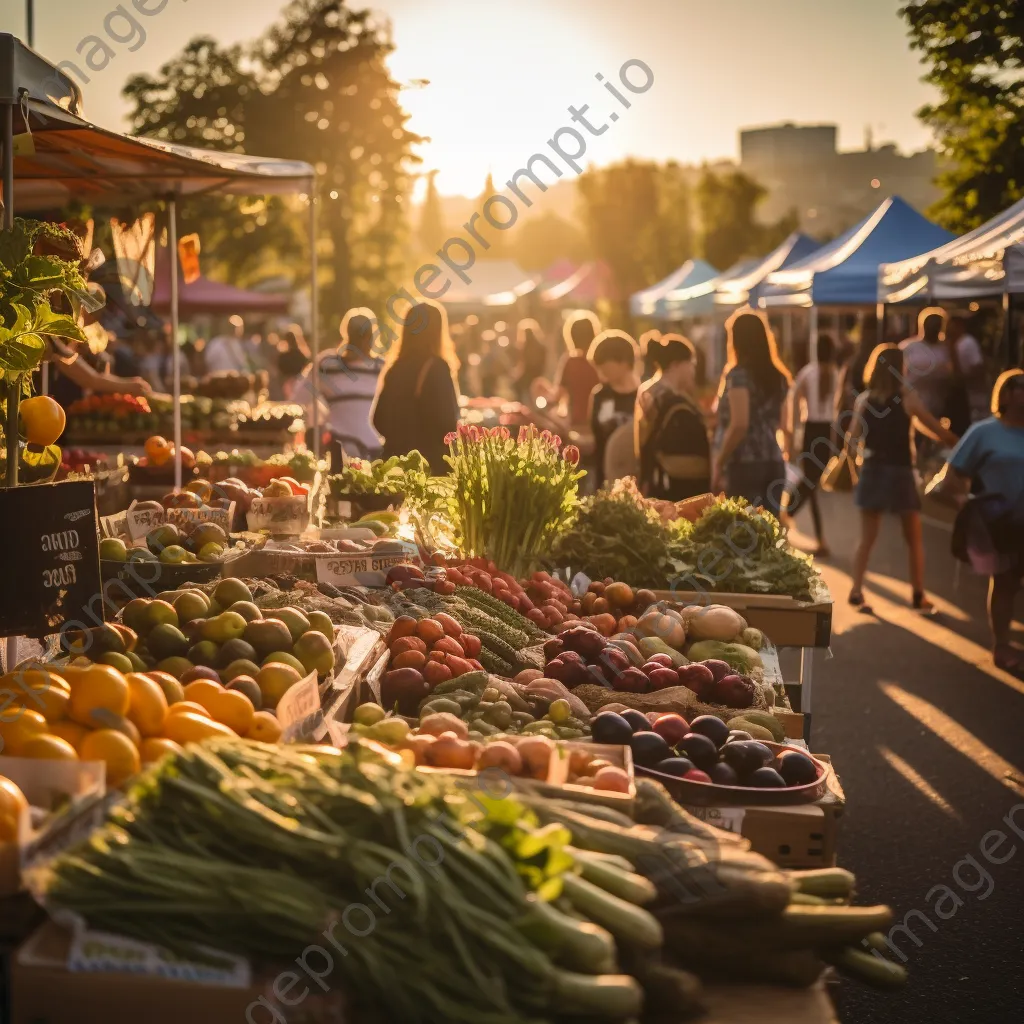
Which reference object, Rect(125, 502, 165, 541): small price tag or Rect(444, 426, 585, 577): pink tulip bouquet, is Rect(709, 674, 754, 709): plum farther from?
Rect(125, 502, 165, 541): small price tag

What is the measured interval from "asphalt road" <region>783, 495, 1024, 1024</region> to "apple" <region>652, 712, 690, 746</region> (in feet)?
2.88

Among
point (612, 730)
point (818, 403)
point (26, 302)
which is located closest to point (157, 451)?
point (26, 302)

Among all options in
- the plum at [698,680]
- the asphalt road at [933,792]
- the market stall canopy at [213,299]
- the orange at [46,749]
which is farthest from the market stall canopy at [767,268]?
the orange at [46,749]

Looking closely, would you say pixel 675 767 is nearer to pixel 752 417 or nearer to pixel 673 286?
pixel 752 417

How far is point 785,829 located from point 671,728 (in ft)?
1.63

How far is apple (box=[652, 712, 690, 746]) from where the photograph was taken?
3.79m

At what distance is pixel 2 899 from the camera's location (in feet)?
7.98

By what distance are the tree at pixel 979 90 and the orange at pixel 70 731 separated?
1982 centimetres

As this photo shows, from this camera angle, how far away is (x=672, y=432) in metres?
8.54

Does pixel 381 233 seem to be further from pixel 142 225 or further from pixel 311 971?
pixel 311 971

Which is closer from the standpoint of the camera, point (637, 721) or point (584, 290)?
point (637, 721)

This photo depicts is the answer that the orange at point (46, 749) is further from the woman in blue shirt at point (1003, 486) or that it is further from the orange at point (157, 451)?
the woman in blue shirt at point (1003, 486)

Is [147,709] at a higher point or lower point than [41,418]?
lower

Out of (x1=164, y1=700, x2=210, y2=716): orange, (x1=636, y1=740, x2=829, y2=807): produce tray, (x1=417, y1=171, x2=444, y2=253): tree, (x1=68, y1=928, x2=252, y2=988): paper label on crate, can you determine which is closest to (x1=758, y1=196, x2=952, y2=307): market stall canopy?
(x1=636, y1=740, x2=829, y2=807): produce tray
